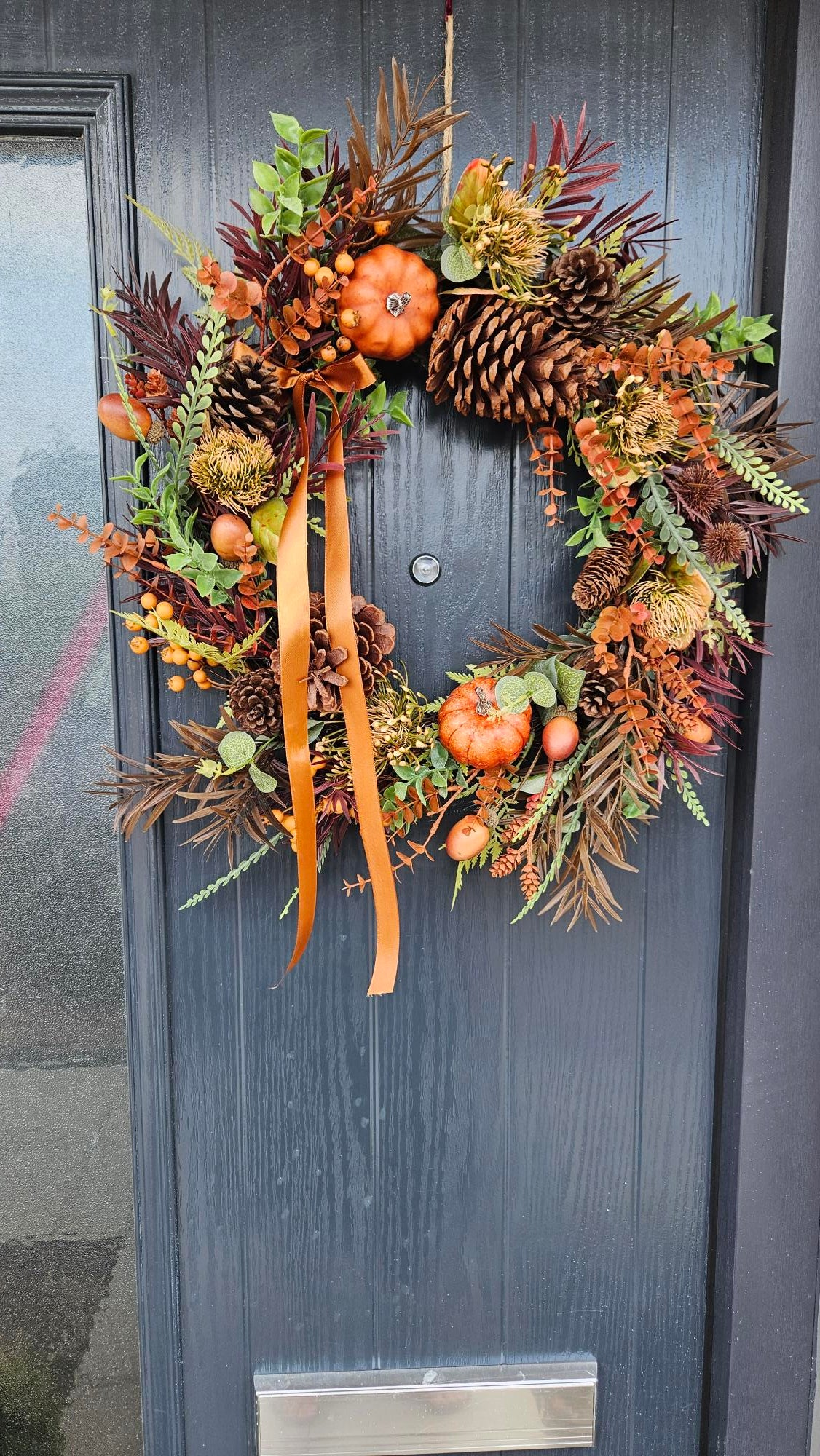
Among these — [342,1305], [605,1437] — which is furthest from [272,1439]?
[605,1437]

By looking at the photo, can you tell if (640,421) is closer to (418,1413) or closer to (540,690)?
(540,690)

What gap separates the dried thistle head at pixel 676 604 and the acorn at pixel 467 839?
0.24 metres

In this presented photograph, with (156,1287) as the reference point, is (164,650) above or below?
above

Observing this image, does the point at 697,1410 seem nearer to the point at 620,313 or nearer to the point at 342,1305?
the point at 342,1305

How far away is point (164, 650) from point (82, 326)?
0.38 metres

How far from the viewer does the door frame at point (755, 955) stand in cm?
84

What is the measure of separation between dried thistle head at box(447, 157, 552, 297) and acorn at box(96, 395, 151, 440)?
1.04ft

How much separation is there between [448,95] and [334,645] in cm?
49

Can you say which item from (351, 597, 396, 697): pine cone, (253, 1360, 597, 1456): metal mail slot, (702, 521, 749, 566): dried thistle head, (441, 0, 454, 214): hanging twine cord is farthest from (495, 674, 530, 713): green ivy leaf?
(253, 1360, 597, 1456): metal mail slot

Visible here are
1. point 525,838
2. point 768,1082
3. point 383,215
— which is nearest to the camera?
point 383,215

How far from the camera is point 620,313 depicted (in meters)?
0.75

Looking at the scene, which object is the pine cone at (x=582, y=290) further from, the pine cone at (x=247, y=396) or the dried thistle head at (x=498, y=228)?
the pine cone at (x=247, y=396)

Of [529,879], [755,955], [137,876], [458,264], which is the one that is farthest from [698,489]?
[137,876]

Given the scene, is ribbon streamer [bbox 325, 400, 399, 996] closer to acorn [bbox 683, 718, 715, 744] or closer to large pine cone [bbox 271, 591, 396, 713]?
large pine cone [bbox 271, 591, 396, 713]
